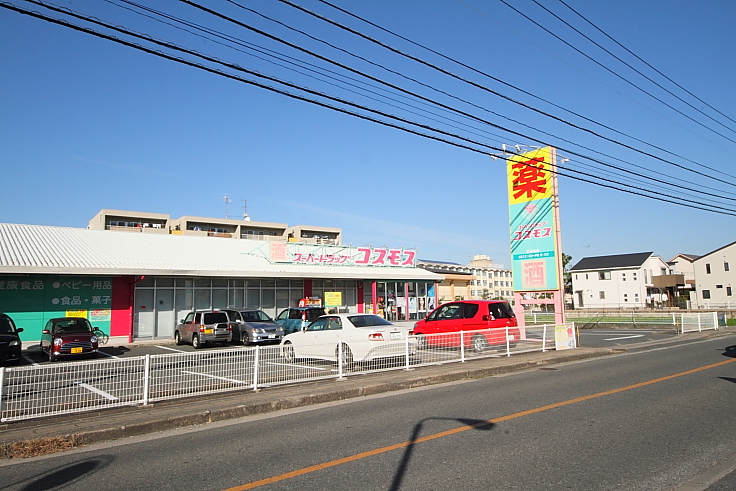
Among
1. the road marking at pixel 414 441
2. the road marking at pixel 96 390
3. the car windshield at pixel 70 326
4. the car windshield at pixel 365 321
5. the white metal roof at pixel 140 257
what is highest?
the white metal roof at pixel 140 257

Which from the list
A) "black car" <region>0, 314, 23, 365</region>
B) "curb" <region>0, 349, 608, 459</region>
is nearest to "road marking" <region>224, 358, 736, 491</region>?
"curb" <region>0, 349, 608, 459</region>

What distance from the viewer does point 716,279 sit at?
60.6m

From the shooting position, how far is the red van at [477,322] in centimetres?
1639

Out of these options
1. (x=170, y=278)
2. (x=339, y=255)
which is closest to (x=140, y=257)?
(x=170, y=278)

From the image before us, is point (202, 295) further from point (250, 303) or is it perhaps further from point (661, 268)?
point (661, 268)

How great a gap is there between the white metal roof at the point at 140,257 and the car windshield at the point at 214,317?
11.6 ft

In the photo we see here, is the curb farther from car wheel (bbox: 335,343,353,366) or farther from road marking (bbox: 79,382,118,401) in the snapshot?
car wheel (bbox: 335,343,353,366)

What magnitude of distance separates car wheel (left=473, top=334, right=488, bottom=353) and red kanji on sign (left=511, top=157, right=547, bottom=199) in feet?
26.4

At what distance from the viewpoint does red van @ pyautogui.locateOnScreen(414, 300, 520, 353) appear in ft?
53.8

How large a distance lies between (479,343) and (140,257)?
61.2 ft

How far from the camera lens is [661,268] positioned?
236 ft

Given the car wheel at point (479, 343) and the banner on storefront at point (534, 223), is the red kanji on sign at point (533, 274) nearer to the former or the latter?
the banner on storefront at point (534, 223)

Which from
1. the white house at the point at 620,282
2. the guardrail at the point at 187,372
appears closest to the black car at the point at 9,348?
the guardrail at the point at 187,372

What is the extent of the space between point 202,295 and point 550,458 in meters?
24.8
